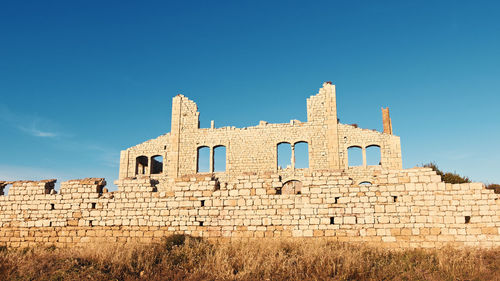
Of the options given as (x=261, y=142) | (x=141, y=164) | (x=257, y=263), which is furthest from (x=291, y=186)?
(x=257, y=263)

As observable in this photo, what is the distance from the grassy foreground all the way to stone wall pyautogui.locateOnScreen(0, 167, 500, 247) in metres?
0.64

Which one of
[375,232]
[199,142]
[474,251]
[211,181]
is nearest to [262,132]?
[199,142]

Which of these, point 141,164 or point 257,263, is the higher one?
point 141,164

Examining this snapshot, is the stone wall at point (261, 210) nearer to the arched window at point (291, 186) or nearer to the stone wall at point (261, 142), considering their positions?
the stone wall at point (261, 142)

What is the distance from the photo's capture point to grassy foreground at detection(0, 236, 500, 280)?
6441mm

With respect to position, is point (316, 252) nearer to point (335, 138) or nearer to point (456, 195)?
point (456, 195)

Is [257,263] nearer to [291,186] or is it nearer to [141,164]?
[291,186]

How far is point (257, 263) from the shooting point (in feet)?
21.7

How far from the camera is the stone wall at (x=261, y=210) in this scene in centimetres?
830

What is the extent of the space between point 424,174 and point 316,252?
3974 millimetres

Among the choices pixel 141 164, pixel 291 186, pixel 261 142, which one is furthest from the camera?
pixel 141 164

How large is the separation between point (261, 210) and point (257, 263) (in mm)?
2418

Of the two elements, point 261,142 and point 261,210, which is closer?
point 261,210

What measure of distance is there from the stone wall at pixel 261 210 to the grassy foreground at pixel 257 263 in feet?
2.10
